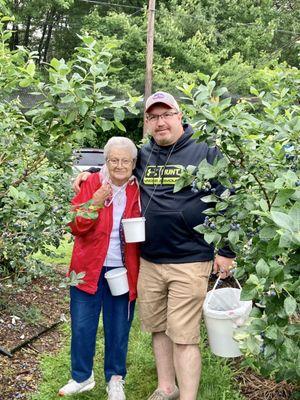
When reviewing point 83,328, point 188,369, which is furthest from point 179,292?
point 83,328

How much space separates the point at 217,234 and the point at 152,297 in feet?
4.42

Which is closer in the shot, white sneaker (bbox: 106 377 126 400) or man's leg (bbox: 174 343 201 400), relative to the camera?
man's leg (bbox: 174 343 201 400)

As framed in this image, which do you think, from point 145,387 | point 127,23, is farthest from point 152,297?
point 127,23

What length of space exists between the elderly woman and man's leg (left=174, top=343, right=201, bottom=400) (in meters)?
0.42

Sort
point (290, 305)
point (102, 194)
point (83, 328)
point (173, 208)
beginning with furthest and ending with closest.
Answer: point (83, 328) < point (173, 208) < point (102, 194) < point (290, 305)

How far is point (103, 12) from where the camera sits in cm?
2223

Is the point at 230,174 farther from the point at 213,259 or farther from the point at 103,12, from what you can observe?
the point at 103,12

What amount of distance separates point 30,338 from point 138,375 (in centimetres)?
92

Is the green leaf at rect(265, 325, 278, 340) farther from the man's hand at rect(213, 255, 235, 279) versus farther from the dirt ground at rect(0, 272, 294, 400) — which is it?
the dirt ground at rect(0, 272, 294, 400)

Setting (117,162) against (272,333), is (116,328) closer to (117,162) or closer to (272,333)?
(117,162)

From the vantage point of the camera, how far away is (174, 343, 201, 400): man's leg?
2922mm

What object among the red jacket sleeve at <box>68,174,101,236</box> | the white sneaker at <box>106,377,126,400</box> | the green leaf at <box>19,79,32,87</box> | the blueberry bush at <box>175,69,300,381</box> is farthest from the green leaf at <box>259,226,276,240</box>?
the white sneaker at <box>106,377,126,400</box>

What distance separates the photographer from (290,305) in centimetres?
121

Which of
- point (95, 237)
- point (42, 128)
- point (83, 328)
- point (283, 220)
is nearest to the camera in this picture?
point (283, 220)
